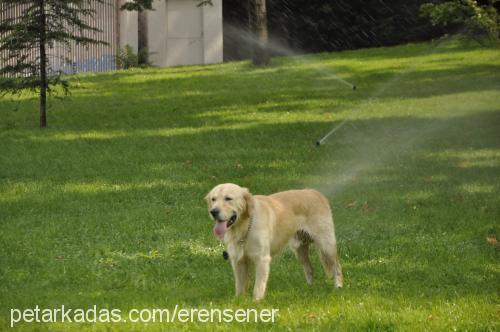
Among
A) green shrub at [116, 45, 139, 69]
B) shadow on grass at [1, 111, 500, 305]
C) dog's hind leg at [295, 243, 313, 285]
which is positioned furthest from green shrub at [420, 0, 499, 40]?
green shrub at [116, 45, 139, 69]

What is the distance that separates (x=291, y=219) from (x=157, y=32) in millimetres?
26933

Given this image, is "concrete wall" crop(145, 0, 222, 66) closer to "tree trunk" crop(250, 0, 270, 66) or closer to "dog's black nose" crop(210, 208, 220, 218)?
"tree trunk" crop(250, 0, 270, 66)

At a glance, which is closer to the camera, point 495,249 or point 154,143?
point 495,249

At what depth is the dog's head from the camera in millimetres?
7578

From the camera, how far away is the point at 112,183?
1436cm

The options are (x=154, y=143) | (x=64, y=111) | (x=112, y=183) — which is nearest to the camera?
(x=112, y=183)

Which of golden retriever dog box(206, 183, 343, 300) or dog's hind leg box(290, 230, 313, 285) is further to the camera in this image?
dog's hind leg box(290, 230, 313, 285)

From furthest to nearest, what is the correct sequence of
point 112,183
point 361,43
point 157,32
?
point 361,43 → point 157,32 → point 112,183

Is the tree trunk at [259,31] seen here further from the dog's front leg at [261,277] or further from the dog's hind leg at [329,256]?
the dog's front leg at [261,277]

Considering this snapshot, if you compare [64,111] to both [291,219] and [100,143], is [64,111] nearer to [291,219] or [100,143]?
[100,143]

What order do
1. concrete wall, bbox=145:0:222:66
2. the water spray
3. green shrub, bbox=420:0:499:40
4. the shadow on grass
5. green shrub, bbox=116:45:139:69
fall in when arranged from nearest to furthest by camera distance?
1. the shadow on grass
2. green shrub, bbox=420:0:499:40
3. the water spray
4. green shrub, bbox=116:45:139:69
5. concrete wall, bbox=145:0:222:66

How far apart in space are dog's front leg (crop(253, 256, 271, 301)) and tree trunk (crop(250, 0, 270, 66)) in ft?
67.9

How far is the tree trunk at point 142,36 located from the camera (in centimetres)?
3234

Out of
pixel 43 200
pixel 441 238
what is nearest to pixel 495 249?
pixel 441 238
